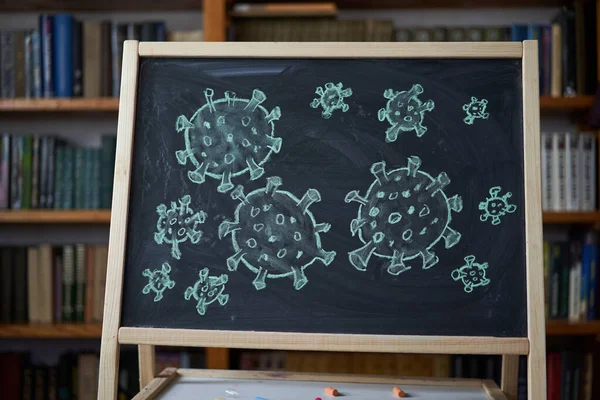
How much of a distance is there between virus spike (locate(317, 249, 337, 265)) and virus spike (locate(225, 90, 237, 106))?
0.38 metres

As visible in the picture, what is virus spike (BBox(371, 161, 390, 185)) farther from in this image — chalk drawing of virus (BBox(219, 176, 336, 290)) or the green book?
the green book

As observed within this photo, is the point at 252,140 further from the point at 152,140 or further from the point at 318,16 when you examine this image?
the point at 318,16

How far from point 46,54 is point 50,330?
1.03 metres

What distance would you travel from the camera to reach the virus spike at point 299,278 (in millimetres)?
1278

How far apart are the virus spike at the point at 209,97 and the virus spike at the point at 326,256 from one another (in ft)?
1.29

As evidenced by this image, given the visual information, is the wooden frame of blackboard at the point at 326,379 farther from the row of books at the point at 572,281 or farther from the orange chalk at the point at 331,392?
the row of books at the point at 572,281

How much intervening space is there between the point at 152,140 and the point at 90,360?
134 centimetres

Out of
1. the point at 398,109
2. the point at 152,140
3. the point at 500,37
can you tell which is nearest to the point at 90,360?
the point at 152,140

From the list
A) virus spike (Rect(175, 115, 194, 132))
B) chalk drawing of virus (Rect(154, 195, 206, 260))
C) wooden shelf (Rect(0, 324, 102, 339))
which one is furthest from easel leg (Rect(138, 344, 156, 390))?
wooden shelf (Rect(0, 324, 102, 339))

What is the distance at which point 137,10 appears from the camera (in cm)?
251

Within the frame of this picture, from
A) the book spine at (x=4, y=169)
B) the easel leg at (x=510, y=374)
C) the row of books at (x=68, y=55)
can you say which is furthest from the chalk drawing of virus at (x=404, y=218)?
the book spine at (x=4, y=169)

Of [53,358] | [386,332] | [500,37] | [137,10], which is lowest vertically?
[53,358]

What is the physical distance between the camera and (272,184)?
1.30m

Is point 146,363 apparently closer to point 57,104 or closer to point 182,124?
point 182,124
